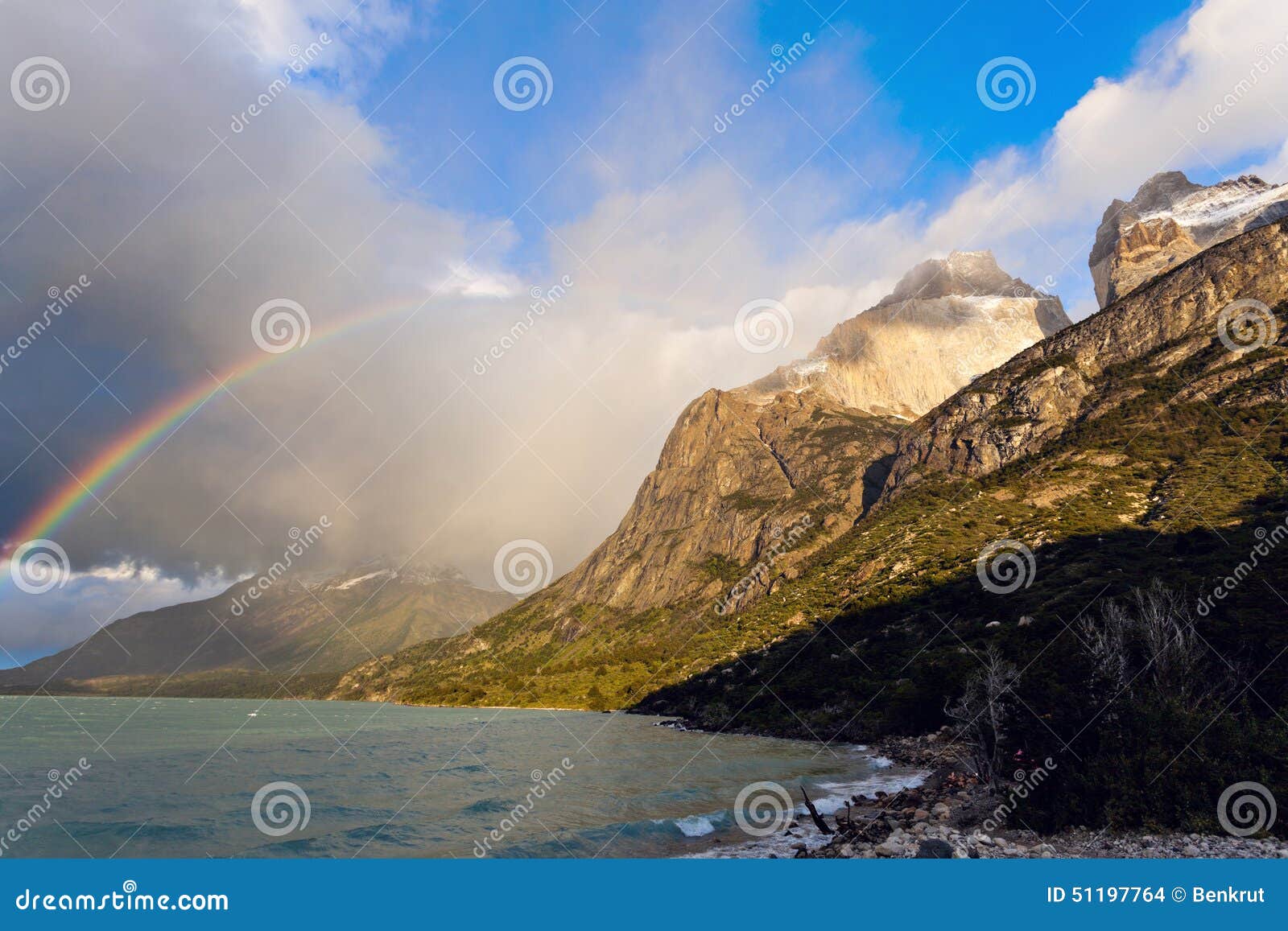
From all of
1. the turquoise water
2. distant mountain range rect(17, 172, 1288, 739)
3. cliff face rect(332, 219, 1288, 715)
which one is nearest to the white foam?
the turquoise water

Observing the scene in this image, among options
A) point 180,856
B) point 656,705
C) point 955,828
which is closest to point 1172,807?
point 955,828

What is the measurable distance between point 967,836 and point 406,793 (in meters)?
28.2

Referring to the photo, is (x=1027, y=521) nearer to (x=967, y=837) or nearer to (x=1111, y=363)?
(x=1111, y=363)

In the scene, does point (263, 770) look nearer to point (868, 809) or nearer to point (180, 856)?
point (180, 856)

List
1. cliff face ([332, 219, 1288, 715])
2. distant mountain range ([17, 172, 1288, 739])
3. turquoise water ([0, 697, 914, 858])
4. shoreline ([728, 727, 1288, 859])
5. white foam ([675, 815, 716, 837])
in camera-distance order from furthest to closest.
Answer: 1. cliff face ([332, 219, 1288, 715])
2. distant mountain range ([17, 172, 1288, 739])
3. white foam ([675, 815, 716, 837])
4. turquoise water ([0, 697, 914, 858])
5. shoreline ([728, 727, 1288, 859])

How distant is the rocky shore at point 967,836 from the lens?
665 inches

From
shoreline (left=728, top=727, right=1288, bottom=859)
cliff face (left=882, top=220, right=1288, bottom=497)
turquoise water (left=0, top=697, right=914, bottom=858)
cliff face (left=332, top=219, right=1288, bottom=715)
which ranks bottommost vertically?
shoreline (left=728, top=727, right=1288, bottom=859)

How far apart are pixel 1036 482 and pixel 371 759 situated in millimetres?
104070

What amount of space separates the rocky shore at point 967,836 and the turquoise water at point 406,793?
2470 mm

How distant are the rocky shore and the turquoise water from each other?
2470mm

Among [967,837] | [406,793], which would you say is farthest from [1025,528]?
[406,793]

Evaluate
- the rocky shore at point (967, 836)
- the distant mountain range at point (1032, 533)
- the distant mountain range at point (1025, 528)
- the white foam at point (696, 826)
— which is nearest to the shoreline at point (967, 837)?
the rocky shore at point (967, 836)

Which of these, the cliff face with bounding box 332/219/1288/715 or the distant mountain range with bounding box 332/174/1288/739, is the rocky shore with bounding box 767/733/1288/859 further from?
the cliff face with bounding box 332/219/1288/715

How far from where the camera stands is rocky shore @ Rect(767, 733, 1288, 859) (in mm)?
16891
